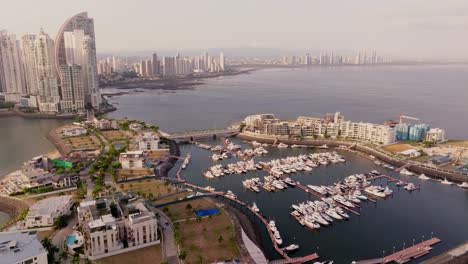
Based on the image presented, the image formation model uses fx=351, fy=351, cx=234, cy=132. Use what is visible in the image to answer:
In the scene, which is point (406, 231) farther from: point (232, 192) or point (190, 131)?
point (190, 131)

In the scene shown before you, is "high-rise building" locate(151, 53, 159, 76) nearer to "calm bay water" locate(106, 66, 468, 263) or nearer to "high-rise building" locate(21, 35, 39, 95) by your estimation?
"calm bay water" locate(106, 66, 468, 263)

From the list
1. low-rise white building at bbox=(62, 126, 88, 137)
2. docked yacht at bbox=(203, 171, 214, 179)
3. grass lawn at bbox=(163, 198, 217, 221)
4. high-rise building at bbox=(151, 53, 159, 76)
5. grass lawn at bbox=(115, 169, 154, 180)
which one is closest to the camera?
grass lawn at bbox=(163, 198, 217, 221)

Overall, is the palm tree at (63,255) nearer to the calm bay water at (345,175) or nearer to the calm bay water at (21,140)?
the calm bay water at (345,175)

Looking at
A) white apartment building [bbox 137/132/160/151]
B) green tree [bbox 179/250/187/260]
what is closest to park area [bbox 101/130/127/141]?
white apartment building [bbox 137/132/160/151]

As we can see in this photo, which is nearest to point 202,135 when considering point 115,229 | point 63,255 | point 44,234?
point 44,234

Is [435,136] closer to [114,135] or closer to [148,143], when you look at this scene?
[148,143]

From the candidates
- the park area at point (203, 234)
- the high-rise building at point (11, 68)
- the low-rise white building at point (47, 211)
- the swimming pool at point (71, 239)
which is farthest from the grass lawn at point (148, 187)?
the high-rise building at point (11, 68)
